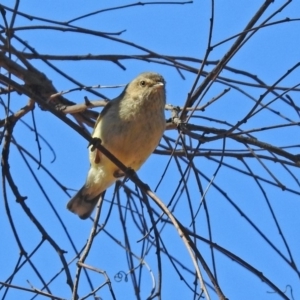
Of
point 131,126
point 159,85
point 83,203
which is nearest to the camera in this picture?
point 131,126

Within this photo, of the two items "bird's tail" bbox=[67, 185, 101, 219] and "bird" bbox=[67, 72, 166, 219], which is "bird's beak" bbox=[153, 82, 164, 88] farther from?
"bird's tail" bbox=[67, 185, 101, 219]

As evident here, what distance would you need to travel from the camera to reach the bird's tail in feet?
17.5

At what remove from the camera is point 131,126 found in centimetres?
504

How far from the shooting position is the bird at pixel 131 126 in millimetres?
4934

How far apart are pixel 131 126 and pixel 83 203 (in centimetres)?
79

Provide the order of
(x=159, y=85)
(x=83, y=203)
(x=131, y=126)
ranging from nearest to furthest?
(x=131, y=126)
(x=159, y=85)
(x=83, y=203)

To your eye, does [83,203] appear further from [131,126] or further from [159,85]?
[159,85]

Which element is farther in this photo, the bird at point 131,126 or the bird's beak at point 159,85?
the bird's beak at point 159,85

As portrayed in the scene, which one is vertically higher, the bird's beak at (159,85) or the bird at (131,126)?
the bird's beak at (159,85)

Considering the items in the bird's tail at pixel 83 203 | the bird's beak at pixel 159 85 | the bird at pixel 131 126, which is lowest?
the bird's tail at pixel 83 203

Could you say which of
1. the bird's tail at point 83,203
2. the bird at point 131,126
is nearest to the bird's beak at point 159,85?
the bird at point 131,126

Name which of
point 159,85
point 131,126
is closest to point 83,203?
point 131,126

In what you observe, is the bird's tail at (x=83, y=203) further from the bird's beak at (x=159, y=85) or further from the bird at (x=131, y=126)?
the bird's beak at (x=159, y=85)

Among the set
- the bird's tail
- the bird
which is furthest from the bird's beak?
the bird's tail
